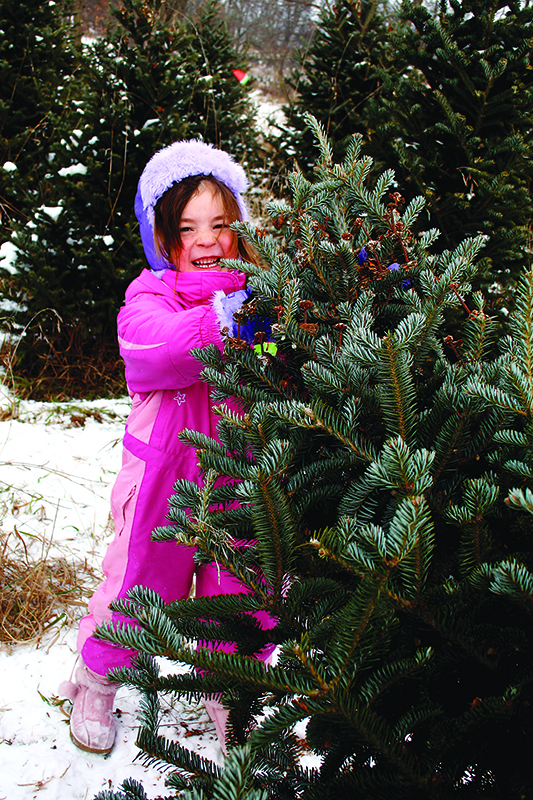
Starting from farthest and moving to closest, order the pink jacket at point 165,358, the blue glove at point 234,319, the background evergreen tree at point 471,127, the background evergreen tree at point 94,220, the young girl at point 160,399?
the background evergreen tree at point 94,220
the background evergreen tree at point 471,127
the young girl at point 160,399
the pink jacket at point 165,358
the blue glove at point 234,319

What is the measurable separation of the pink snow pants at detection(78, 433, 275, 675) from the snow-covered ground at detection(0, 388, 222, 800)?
0.33 m

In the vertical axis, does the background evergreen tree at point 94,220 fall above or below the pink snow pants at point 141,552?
above

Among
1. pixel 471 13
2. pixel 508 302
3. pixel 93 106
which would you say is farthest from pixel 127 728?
pixel 93 106

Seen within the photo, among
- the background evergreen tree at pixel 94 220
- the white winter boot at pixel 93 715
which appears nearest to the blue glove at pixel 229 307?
the white winter boot at pixel 93 715

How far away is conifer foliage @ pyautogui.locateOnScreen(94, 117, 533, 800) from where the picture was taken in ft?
2.28

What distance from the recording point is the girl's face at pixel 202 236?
1898 millimetres

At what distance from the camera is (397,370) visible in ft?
2.76

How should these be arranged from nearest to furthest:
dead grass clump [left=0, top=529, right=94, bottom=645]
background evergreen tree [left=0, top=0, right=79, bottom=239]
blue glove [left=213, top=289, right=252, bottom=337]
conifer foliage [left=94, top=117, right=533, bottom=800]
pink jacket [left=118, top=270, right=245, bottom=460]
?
conifer foliage [left=94, top=117, right=533, bottom=800]
blue glove [left=213, top=289, right=252, bottom=337]
pink jacket [left=118, top=270, right=245, bottom=460]
dead grass clump [left=0, top=529, right=94, bottom=645]
background evergreen tree [left=0, top=0, right=79, bottom=239]

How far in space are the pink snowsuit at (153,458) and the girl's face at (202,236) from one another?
96mm

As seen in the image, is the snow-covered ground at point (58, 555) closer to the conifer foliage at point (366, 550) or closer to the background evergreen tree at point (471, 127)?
the conifer foliage at point (366, 550)

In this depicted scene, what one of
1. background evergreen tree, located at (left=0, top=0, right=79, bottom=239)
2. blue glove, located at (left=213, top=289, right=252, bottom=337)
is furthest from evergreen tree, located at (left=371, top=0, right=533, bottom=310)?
background evergreen tree, located at (left=0, top=0, right=79, bottom=239)

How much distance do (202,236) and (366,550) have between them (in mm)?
1489

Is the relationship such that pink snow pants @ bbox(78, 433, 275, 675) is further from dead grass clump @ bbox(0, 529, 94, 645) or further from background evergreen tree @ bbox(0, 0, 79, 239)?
background evergreen tree @ bbox(0, 0, 79, 239)

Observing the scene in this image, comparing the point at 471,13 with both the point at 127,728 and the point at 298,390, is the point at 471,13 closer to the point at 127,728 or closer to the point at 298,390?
the point at 298,390
